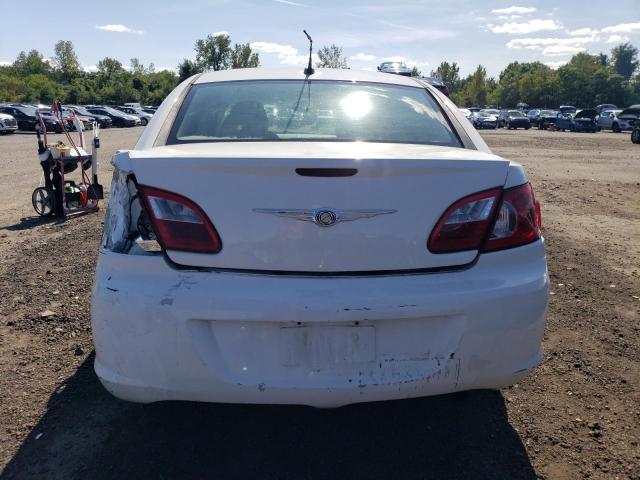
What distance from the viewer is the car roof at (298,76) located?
10.6 feet

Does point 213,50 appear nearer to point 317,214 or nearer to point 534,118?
point 534,118

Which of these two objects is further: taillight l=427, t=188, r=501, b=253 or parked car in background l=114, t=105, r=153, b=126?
parked car in background l=114, t=105, r=153, b=126

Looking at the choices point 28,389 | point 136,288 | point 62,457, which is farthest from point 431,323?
point 28,389

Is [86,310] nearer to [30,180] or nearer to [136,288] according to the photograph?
[136,288]

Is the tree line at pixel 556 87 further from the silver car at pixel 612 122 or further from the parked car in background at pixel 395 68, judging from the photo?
the parked car in background at pixel 395 68

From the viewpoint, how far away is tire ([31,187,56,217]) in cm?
719

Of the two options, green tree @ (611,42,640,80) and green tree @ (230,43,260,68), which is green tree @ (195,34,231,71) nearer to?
green tree @ (230,43,260,68)

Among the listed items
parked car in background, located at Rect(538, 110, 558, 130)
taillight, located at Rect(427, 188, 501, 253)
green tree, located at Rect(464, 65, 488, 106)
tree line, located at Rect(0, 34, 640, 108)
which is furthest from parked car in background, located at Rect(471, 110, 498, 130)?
green tree, located at Rect(464, 65, 488, 106)

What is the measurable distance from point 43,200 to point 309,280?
6.41 m

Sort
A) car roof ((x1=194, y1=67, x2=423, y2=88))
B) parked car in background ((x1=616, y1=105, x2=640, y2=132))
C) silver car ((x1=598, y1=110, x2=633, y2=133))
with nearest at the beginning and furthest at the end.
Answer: car roof ((x1=194, y1=67, x2=423, y2=88)) < parked car in background ((x1=616, y1=105, x2=640, y2=132)) < silver car ((x1=598, y1=110, x2=633, y2=133))

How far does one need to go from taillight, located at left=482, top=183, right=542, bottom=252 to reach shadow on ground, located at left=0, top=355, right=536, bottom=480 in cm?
96

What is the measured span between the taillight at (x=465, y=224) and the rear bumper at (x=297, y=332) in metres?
0.11

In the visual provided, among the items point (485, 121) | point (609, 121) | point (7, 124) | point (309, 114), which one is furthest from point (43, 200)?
point (485, 121)

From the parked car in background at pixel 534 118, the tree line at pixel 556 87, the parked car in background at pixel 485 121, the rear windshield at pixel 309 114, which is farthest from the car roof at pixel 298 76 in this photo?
the tree line at pixel 556 87
